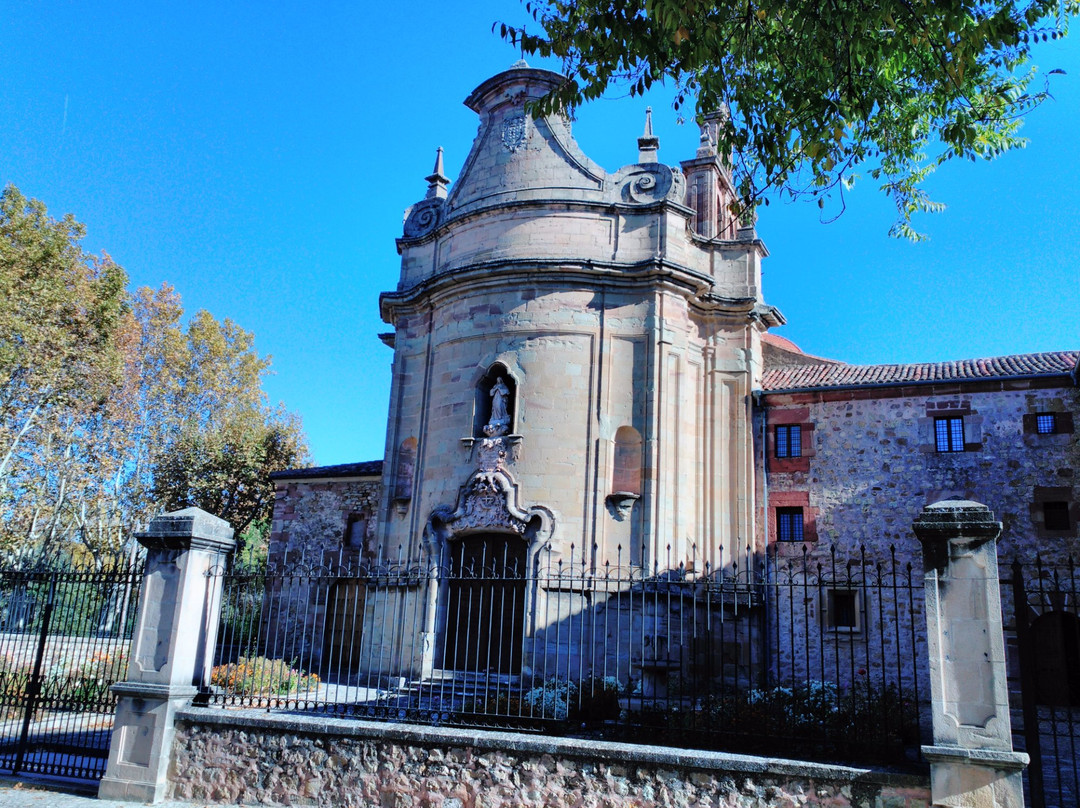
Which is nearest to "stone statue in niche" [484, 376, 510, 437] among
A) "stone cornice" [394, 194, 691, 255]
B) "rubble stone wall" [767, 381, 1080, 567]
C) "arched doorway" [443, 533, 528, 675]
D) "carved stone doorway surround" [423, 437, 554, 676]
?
"carved stone doorway surround" [423, 437, 554, 676]

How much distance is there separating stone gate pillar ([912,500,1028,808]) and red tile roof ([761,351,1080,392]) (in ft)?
39.3

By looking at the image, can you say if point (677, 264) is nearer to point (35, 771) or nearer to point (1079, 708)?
point (1079, 708)

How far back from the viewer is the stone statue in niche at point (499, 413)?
1780cm

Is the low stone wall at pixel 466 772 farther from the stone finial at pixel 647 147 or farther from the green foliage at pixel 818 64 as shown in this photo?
the stone finial at pixel 647 147

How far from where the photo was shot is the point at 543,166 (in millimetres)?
19344

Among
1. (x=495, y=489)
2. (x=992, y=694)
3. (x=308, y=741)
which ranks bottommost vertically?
(x=308, y=741)

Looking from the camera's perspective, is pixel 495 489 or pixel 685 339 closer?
pixel 495 489

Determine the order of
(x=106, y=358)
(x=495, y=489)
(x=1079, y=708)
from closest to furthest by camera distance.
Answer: (x=1079, y=708), (x=495, y=489), (x=106, y=358)

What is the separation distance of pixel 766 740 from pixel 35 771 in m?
8.53

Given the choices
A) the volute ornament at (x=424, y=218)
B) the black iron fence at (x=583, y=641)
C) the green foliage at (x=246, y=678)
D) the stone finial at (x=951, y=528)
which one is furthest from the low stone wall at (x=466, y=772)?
the volute ornament at (x=424, y=218)

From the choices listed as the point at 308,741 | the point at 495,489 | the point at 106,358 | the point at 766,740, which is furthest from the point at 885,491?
the point at 106,358

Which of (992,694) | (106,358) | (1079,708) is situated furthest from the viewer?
(106,358)

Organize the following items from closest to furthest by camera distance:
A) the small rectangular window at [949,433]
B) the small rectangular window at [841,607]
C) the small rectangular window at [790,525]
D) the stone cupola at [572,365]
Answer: the stone cupola at [572,365], the small rectangular window at [841,607], the small rectangular window at [949,433], the small rectangular window at [790,525]

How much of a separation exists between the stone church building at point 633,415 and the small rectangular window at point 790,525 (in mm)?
31
